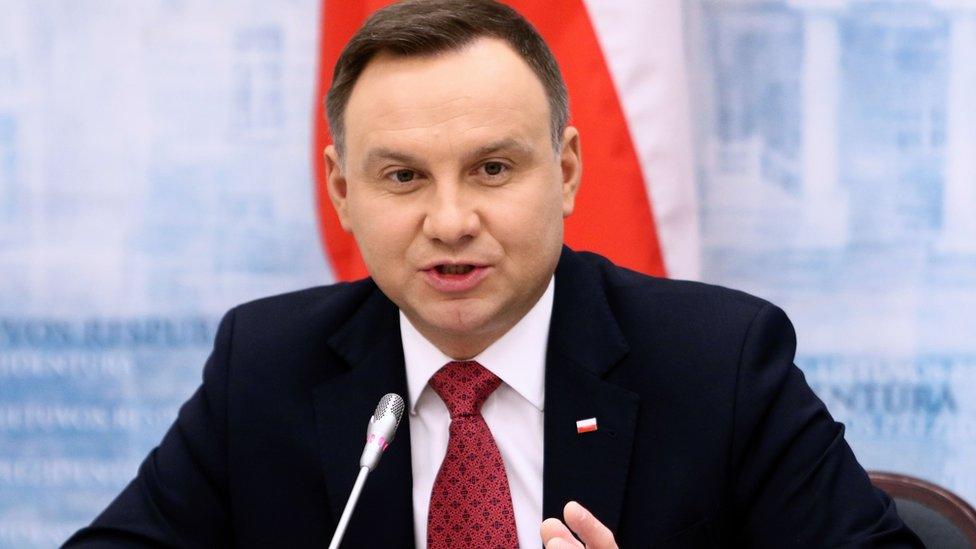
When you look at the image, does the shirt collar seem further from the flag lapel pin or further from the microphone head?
the microphone head

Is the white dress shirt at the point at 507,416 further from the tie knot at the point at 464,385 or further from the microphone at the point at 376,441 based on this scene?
the microphone at the point at 376,441

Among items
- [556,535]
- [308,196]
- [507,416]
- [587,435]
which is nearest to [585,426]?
[587,435]

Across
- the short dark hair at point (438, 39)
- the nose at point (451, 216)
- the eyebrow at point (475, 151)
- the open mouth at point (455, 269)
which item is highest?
the short dark hair at point (438, 39)

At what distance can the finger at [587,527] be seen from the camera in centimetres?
150

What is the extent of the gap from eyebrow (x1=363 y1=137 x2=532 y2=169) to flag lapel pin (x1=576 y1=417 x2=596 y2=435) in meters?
0.45

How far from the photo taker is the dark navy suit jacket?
1.84 meters

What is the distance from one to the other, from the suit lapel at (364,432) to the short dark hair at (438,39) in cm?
35

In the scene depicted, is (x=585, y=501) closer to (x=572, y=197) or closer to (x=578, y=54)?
(x=572, y=197)

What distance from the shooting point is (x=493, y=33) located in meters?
1.83

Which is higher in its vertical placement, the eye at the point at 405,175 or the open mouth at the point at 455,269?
the eye at the point at 405,175

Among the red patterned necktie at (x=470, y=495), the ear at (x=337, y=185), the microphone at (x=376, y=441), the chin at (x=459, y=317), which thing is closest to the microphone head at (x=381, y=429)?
the microphone at (x=376, y=441)

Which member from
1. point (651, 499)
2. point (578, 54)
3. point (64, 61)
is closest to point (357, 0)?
point (578, 54)

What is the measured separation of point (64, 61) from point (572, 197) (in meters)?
1.65

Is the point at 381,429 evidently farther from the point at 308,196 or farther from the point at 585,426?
the point at 308,196
